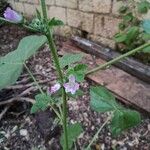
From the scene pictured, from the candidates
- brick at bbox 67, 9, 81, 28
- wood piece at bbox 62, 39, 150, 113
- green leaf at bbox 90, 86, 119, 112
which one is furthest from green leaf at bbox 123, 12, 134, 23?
green leaf at bbox 90, 86, 119, 112

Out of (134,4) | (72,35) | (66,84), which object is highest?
(66,84)

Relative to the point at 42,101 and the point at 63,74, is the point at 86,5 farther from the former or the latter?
the point at 63,74

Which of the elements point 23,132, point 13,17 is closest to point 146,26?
point 13,17

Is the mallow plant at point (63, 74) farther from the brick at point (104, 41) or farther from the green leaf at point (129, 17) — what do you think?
the brick at point (104, 41)

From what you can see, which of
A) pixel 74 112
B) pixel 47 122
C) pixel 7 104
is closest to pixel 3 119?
pixel 7 104

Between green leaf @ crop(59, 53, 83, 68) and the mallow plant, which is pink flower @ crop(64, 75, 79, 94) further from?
green leaf @ crop(59, 53, 83, 68)

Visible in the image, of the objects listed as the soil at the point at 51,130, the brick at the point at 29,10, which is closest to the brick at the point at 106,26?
the soil at the point at 51,130

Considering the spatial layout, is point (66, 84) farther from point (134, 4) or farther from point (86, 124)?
point (134, 4)
